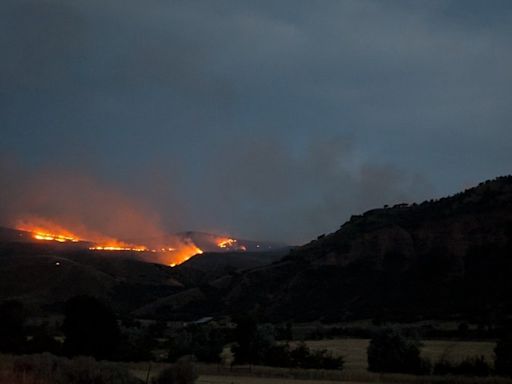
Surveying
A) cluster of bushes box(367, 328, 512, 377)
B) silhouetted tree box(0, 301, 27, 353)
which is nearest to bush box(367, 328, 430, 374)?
cluster of bushes box(367, 328, 512, 377)

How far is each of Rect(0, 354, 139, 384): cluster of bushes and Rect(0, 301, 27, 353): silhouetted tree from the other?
28597 millimetres

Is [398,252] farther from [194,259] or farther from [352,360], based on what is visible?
[194,259]

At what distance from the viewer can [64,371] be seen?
19.5 m

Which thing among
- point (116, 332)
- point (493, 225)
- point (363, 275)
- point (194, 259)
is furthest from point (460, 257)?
point (194, 259)

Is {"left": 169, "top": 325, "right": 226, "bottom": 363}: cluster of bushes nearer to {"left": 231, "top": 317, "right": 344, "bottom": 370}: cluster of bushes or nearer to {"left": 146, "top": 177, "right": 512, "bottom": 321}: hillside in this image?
{"left": 231, "top": 317, "right": 344, "bottom": 370}: cluster of bushes

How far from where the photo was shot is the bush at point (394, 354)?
41.4 metres

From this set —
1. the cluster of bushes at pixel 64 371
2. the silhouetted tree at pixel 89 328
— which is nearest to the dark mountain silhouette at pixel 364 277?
the silhouetted tree at pixel 89 328

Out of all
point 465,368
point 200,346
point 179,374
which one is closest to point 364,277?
point 200,346

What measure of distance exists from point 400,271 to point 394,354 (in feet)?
192

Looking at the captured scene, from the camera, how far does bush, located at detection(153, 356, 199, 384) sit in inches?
896

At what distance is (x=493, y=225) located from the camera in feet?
313

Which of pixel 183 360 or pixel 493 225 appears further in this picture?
pixel 493 225

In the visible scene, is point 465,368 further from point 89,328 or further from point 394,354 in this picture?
point 89,328

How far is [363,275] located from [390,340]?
2369 inches
